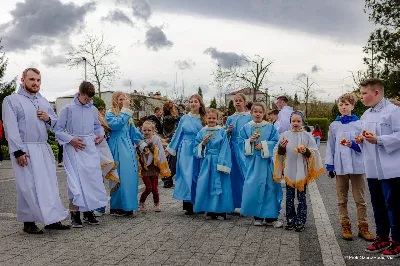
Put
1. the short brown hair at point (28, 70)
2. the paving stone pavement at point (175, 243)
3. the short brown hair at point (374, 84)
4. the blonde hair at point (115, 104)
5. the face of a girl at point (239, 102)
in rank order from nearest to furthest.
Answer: the paving stone pavement at point (175, 243) < the short brown hair at point (374, 84) < the short brown hair at point (28, 70) < the blonde hair at point (115, 104) < the face of a girl at point (239, 102)

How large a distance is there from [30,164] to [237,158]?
3.39 metres

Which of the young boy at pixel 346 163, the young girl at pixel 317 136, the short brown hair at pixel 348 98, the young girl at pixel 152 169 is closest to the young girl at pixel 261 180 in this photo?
the young boy at pixel 346 163

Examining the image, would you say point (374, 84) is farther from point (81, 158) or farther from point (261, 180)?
point (81, 158)

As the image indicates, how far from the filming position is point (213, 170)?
875cm

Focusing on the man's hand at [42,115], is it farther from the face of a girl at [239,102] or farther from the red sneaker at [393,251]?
the red sneaker at [393,251]

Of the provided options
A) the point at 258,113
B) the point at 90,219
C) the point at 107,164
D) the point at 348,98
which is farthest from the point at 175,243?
the point at 348,98

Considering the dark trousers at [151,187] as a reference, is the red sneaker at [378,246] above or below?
below

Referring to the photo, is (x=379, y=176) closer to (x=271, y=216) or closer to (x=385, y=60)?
(x=271, y=216)

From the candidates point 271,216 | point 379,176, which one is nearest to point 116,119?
point 271,216

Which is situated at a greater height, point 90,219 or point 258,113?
point 258,113

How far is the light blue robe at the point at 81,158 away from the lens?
7723 mm

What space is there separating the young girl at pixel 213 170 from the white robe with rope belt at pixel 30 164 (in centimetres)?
230

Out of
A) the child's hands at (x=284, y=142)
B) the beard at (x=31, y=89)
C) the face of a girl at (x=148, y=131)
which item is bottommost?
the child's hands at (x=284, y=142)

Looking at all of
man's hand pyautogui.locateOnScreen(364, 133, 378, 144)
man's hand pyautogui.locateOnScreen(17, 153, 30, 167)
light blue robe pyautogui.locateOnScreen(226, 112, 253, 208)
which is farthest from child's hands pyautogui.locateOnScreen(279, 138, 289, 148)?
man's hand pyautogui.locateOnScreen(17, 153, 30, 167)
